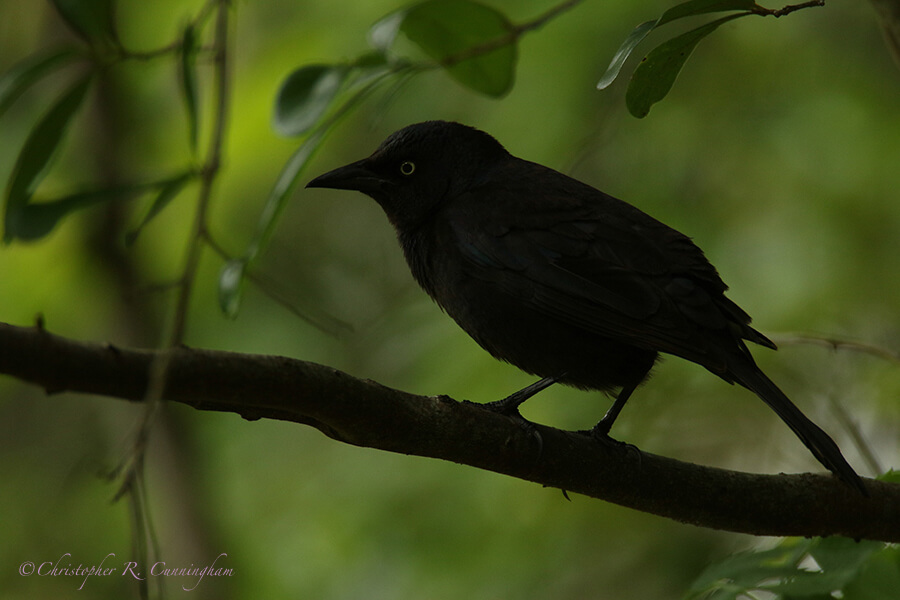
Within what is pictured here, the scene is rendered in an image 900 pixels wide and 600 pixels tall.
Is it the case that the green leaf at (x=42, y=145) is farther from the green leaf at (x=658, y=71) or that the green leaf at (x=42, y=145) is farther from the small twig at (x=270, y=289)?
the green leaf at (x=658, y=71)

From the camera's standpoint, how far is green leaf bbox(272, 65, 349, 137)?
9.36ft

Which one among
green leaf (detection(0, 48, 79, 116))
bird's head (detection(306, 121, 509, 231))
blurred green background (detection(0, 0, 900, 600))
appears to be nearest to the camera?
green leaf (detection(0, 48, 79, 116))

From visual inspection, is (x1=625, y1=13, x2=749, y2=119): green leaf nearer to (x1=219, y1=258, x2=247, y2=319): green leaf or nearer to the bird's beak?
(x1=219, y1=258, x2=247, y2=319): green leaf

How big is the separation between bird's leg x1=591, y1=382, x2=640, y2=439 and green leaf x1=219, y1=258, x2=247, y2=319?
1.37 m

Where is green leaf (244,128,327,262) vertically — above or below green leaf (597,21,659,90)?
below

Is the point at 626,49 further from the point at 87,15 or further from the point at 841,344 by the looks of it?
the point at 87,15

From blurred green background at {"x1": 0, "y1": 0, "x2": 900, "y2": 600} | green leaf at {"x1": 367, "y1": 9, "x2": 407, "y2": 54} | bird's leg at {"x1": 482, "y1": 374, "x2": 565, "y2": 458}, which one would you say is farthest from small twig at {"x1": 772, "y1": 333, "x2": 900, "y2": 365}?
green leaf at {"x1": 367, "y1": 9, "x2": 407, "y2": 54}

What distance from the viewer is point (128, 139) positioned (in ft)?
21.0

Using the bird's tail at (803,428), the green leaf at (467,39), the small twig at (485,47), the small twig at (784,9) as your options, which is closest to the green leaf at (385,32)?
the green leaf at (467,39)

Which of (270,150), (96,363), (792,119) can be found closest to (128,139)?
(270,150)

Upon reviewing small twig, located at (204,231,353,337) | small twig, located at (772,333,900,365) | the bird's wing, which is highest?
small twig, located at (772,333,900,365)

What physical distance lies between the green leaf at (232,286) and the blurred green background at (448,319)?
1024 mm

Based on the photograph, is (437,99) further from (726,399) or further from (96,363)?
(96,363)

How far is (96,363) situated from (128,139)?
518 cm
